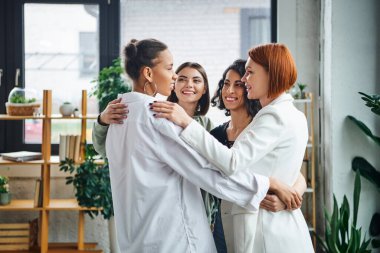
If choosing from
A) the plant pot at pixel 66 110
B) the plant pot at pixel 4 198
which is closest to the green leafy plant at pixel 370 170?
the plant pot at pixel 66 110

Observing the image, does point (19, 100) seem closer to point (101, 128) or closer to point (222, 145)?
point (101, 128)

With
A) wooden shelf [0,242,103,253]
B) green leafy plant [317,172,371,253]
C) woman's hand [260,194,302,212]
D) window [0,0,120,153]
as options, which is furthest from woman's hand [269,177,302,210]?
window [0,0,120,153]

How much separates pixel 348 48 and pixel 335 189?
3.64ft

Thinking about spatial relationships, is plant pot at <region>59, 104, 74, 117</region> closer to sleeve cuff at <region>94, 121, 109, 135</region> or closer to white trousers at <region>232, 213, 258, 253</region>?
sleeve cuff at <region>94, 121, 109, 135</region>

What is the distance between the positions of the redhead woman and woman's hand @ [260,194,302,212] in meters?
0.02

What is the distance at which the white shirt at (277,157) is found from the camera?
1.97 meters

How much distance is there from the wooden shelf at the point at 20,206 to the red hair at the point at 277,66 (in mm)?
3248

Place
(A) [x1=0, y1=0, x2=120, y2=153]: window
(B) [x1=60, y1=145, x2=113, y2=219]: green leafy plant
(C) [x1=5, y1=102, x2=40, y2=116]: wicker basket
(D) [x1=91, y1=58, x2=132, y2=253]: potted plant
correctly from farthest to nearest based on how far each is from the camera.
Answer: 1. (A) [x1=0, y1=0, x2=120, y2=153]: window
2. (C) [x1=5, y1=102, x2=40, y2=116]: wicker basket
3. (D) [x1=91, y1=58, x2=132, y2=253]: potted plant
4. (B) [x1=60, y1=145, x2=113, y2=219]: green leafy plant

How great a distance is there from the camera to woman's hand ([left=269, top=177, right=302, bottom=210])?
6.59 ft

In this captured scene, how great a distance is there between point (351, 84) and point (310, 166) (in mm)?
993

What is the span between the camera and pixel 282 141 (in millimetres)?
2023

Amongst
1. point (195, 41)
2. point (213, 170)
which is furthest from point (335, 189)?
point (213, 170)

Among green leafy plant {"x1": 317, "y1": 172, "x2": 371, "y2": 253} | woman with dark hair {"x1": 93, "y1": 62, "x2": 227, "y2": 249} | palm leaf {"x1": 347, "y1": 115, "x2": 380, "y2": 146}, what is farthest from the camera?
palm leaf {"x1": 347, "y1": 115, "x2": 380, "y2": 146}

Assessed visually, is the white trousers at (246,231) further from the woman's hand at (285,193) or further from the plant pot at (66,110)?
the plant pot at (66,110)
